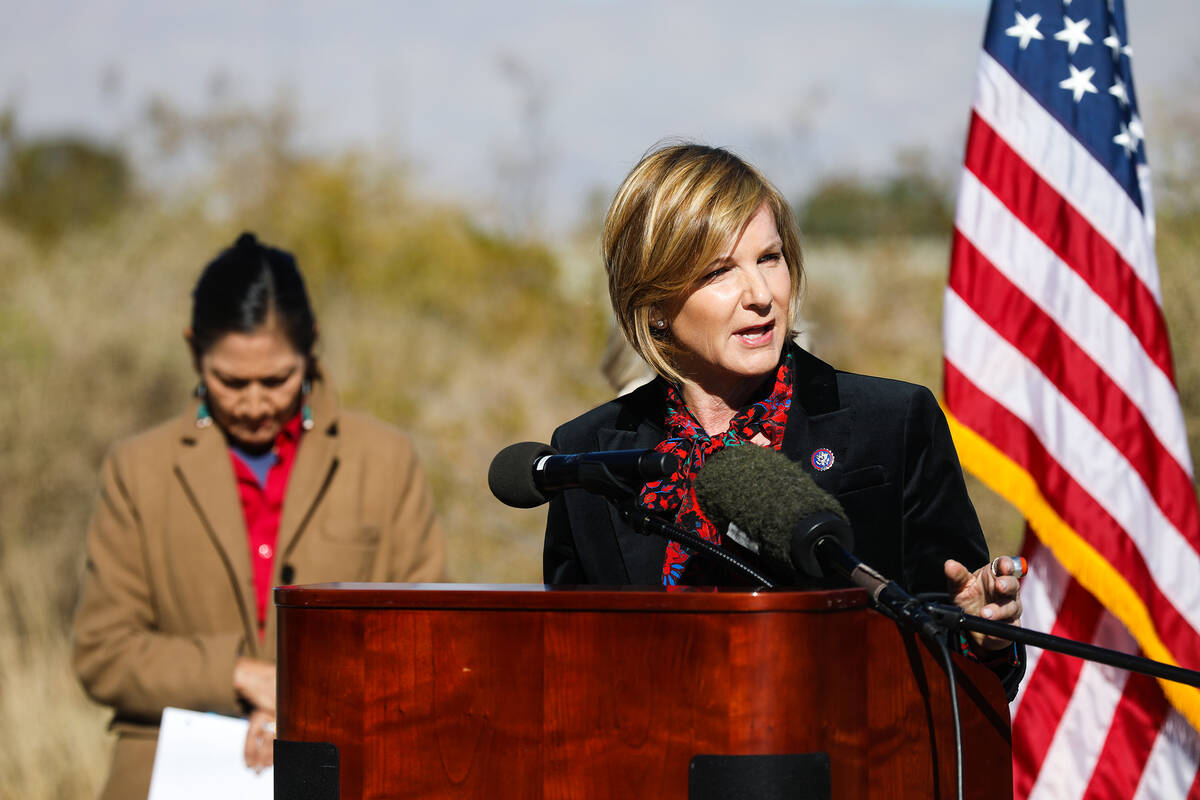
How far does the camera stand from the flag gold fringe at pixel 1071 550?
367 centimetres

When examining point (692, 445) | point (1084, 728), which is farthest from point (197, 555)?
point (1084, 728)

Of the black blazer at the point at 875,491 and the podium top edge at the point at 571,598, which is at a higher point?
the black blazer at the point at 875,491

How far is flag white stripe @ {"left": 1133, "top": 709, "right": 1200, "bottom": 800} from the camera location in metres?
3.64

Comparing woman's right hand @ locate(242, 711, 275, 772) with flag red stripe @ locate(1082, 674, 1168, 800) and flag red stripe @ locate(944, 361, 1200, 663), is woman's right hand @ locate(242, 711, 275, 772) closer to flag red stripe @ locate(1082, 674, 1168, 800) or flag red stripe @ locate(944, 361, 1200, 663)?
flag red stripe @ locate(944, 361, 1200, 663)

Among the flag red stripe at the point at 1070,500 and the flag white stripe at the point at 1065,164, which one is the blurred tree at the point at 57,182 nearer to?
the flag white stripe at the point at 1065,164

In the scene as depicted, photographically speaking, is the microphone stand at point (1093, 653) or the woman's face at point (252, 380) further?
the woman's face at point (252, 380)

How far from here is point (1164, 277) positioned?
24.0 feet

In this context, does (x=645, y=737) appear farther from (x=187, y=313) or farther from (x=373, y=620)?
(x=187, y=313)

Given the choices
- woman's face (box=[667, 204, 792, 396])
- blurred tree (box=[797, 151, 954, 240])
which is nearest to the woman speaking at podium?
woman's face (box=[667, 204, 792, 396])

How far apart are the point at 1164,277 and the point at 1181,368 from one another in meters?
0.59


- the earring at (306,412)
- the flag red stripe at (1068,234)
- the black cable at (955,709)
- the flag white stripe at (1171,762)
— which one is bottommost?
the flag white stripe at (1171,762)

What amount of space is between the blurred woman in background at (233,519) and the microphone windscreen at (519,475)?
77.4 inches

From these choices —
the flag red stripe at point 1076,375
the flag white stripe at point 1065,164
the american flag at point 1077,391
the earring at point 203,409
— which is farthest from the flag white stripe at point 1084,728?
the earring at point 203,409

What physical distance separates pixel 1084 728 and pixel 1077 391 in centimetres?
95
